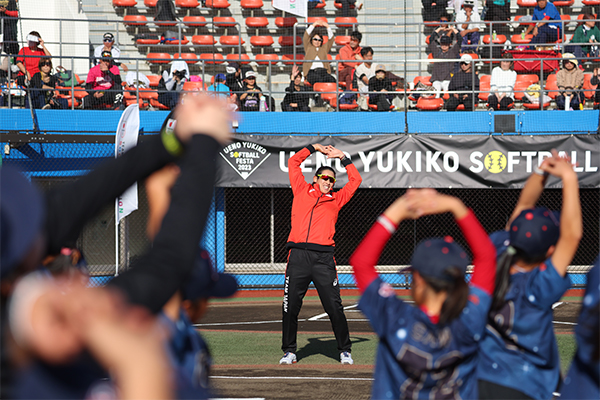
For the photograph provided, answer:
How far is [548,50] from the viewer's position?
17.1 m

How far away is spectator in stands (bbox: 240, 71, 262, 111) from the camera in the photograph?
52.0ft

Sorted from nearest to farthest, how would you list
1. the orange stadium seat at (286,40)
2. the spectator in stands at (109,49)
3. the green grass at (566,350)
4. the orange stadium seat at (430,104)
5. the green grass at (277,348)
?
1. the green grass at (566,350)
2. the green grass at (277,348)
3. the orange stadium seat at (430,104)
4. the spectator in stands at (109,49)
5. the orange stadium seat at (286,40)

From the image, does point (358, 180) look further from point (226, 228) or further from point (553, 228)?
point (226, 228)

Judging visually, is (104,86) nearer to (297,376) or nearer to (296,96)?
(296,96)

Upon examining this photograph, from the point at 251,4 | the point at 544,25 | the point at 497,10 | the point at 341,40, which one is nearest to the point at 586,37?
the point at 544,25

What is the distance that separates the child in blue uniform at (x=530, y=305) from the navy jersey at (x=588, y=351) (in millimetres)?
474

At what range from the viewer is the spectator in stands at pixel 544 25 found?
17.3 meters

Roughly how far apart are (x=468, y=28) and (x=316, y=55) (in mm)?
4561

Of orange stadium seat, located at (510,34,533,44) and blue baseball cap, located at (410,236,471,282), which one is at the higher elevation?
orange stadium seat, located at (510,34,533,44)

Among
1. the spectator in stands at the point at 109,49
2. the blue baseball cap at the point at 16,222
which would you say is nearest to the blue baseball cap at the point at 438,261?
the blue baseball cap at the point at 16,222

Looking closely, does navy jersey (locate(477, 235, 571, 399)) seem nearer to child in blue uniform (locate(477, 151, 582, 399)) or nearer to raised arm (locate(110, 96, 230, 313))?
child in blue uniform (locate(477, 151, 582, 399))

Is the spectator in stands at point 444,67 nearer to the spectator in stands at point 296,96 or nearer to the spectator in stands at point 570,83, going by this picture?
the spectator in stands at point 570,83

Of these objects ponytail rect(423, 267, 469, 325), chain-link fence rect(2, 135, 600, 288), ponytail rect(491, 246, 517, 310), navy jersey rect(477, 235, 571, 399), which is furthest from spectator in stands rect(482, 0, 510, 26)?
ponytail rect(423, 267, 469, 325)

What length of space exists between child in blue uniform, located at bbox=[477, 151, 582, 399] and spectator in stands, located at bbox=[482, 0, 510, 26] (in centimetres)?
1694
